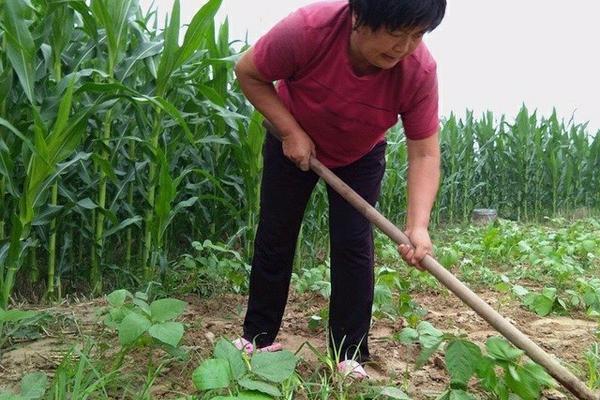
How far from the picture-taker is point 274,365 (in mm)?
1688

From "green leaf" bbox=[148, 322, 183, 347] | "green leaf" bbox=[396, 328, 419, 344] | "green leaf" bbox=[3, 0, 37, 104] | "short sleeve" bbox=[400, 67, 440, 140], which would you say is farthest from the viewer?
"green leaf" bbox=[3, 0, 37, 104]

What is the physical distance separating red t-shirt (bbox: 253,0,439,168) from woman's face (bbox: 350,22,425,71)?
0.09 metres

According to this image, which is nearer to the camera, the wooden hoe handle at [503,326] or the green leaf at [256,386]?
the green leaf at [256,386]

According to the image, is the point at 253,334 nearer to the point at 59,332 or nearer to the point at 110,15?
the point at 59,332

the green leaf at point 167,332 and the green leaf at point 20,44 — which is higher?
the green leaf at point 20,44

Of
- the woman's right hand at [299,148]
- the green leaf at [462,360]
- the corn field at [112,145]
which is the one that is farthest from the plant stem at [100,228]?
the green leaf at [462,360]

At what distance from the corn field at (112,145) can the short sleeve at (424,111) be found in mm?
1104

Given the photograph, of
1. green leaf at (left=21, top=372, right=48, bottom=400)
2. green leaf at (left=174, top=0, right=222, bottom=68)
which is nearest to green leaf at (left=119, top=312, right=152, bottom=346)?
green leaf at (left=21, top=372, right=48, bottom=400)

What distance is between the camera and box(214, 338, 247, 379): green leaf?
1.61 meters

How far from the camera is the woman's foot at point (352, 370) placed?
6.99ft

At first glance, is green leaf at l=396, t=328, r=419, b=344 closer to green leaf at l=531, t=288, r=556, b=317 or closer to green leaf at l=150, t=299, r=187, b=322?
green leaf at l=150, t=299, r=187, b=322

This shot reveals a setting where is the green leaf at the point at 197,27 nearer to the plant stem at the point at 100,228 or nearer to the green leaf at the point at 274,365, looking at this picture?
the plant stem at the point at 100,228

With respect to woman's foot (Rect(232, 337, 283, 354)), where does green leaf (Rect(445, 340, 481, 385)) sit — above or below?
above

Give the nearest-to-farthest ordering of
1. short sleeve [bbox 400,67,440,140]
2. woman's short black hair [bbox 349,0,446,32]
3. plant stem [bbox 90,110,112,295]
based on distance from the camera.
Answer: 1. woman's short black hair [bbox 349,0,446,32]
2. short sleeve [bbox 400,67,440,140]
3. plant stem [bbox 90,110,112,295]
